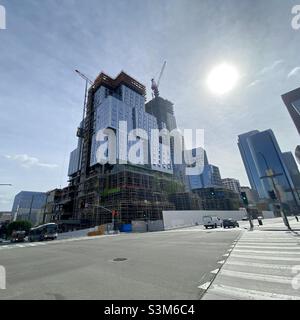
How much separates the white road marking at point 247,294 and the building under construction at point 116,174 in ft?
116

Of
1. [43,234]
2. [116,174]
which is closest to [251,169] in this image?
[116,174]

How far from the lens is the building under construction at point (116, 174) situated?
53.3m

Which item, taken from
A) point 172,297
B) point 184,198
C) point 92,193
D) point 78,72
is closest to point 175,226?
point 184,198

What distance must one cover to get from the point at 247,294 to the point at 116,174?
56.5m

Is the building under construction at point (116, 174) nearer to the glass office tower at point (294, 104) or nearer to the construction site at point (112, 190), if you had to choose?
Answer: the construction site at point (112, 190)

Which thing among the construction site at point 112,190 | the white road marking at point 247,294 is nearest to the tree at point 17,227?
the construction site at point 112,190

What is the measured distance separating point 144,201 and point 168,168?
3404 centimetres

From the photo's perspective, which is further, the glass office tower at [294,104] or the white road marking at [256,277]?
the glass office tower at [294,104]

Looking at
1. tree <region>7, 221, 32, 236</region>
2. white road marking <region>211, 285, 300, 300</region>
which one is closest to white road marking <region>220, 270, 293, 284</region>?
white road marking <region>211, 285, 300, 300</region>

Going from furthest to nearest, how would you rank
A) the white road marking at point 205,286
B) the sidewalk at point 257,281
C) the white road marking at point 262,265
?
1. the white road marking at point 262,265
2. the white road marking at point 205,286
3. the sidewalk at point 257,281

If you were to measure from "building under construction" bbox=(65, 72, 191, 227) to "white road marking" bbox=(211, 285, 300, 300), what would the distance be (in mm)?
35247

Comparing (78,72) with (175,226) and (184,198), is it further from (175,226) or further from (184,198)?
(175,226)

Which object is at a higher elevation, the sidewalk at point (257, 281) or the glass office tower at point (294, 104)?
the glass office tower at point (294, 104)

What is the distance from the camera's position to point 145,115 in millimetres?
88188
